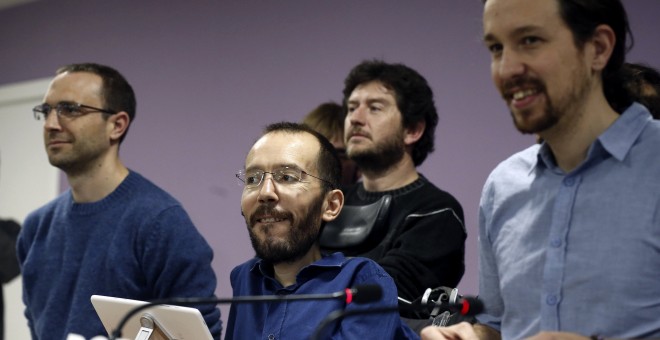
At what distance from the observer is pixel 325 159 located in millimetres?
2141

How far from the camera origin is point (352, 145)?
286 centimetres

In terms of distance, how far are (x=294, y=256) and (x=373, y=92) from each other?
3.53ft

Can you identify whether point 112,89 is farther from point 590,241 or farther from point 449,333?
point 590,241

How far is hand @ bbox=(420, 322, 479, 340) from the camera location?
1525 millimetres

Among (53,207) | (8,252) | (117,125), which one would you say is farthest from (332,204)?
(8,252)

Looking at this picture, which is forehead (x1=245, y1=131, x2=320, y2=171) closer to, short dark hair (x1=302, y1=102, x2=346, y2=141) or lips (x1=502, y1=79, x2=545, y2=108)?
lips (x1=502, y1=79, x2=545, y2=108)

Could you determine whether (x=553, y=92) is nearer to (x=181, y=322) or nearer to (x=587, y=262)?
(x=587, y=262)

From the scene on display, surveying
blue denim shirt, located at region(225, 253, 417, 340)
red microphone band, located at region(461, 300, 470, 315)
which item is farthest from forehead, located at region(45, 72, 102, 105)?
red microphone band, located at region(461, 300, 470, 315)

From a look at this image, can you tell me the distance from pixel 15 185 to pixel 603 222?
13.9ft

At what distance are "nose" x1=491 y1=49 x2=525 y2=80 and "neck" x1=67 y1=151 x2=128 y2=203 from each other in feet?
5.01

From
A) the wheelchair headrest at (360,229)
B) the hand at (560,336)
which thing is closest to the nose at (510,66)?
the hand at (560,336)

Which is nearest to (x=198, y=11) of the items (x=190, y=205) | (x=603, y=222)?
(x=190, y=205)

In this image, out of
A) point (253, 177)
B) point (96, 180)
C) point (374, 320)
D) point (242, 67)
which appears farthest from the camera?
point (242, 67)

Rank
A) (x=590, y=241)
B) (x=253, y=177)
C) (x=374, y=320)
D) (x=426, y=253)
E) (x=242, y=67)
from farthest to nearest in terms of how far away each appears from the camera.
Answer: (x=242, y=67) → (x=426, y=253) → (x=253, y=177) → (x=374, y=320) → (x=590, y=241)
